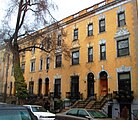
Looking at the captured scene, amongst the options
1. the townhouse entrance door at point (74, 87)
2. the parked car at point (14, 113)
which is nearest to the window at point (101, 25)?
the townhouse entrance door at point (74, 87)

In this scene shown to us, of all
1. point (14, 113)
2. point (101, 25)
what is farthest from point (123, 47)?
point (14, 113)

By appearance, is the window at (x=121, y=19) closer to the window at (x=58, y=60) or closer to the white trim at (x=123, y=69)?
the white trim at (x=123, y=69)

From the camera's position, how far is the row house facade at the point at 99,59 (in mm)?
22578

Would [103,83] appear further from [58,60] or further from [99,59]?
[58,60]

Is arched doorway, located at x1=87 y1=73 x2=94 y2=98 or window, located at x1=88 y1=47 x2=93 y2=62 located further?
window, located at x1=88 y1=47 x2=93 y2=62

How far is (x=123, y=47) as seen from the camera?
77.1 feet

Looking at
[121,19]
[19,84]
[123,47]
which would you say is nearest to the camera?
[123,47]

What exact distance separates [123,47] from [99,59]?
11.1ft

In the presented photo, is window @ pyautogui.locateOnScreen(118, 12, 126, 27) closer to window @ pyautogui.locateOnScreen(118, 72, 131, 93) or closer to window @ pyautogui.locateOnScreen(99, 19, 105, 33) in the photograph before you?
window @ pyautogui.locateOnScreen(99, 19, 105, 33)

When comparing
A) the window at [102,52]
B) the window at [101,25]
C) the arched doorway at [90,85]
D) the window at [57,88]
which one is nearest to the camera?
the window at [102,52]

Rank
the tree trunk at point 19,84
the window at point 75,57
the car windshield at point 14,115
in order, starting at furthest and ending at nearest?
the window at point 75,57
the tree trunk at point 19,84
the car windshield at point 14,115

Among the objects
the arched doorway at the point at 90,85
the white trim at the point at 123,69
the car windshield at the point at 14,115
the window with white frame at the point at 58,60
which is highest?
the window with white frame at the point at 58,60

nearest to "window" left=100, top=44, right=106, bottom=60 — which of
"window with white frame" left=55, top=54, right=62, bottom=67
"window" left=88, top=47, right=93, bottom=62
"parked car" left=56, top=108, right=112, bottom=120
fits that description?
"window" left=88, top=47, right=93, bottom=62

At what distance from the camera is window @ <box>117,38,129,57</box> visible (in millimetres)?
23192
